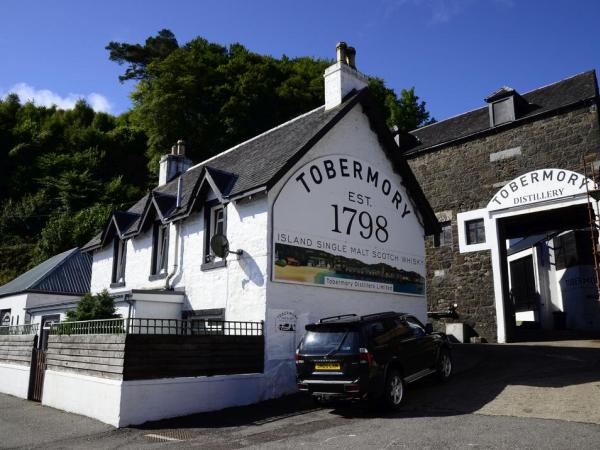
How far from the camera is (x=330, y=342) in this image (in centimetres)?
1028

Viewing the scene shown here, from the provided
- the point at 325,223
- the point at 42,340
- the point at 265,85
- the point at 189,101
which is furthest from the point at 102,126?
the point at 325,223

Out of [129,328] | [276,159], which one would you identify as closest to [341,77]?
[276,159]

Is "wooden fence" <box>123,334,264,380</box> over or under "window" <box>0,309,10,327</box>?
under

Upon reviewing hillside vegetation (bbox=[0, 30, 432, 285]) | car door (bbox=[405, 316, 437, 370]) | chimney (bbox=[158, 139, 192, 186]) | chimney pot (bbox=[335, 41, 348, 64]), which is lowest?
car door (bbox=[405, 316, 437, 370])

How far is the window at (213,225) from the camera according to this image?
51.2 ft

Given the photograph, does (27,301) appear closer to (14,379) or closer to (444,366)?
(14,379)

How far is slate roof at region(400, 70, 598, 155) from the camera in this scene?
2078 cm

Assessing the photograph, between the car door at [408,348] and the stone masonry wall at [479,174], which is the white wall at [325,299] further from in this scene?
the stone masonry wall at [479,174]

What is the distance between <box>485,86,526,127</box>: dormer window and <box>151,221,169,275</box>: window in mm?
15058

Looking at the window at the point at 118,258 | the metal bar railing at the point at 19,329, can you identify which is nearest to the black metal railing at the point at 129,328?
the metal bar railing at the point at 19,329

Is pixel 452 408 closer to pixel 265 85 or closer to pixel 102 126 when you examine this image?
pixel 265 85

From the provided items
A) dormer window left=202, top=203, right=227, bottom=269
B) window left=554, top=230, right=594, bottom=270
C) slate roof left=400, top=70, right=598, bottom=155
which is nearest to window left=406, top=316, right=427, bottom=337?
dormer window left=202, top=203, right=227, bottom=269

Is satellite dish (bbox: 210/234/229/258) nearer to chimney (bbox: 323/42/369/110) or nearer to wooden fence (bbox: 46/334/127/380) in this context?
wooden fence (bbox: 46/334/127/380)

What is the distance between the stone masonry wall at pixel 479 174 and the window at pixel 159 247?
43.0 ft
